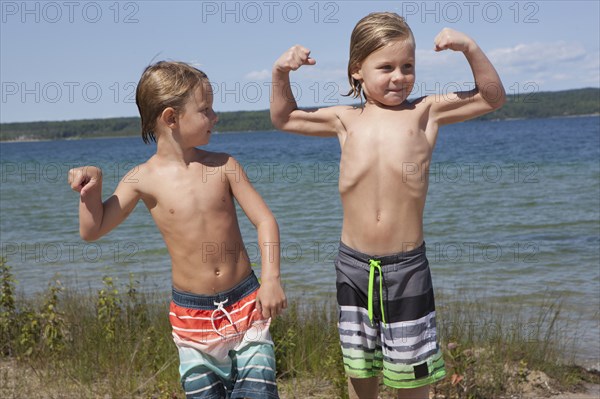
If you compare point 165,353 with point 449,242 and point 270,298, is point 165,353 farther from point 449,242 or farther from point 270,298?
point 449,242

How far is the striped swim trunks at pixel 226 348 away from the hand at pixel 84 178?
58 cm

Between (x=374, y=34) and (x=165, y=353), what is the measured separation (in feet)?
9.79

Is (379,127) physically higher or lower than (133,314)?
higher

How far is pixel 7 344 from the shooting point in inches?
220

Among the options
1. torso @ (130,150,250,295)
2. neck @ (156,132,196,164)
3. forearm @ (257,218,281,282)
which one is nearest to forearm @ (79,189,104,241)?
torso @ (130,150,250,295)

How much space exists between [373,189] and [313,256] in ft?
22.6

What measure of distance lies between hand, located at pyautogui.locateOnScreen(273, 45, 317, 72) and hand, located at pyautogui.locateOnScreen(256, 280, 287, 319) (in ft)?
2.85

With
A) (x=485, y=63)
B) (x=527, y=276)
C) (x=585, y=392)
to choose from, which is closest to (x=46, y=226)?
(x=527, y=276)

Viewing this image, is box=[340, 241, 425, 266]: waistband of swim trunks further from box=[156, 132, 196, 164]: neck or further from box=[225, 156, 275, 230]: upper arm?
box=[156, 132, 196, 164]: neck

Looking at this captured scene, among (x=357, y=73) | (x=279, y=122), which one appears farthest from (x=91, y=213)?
(x=357, y=73)

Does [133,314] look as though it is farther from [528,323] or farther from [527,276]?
[527,276]

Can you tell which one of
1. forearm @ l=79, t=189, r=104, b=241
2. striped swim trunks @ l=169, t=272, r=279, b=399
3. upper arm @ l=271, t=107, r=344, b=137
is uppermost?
upper arm @ l=271, t=107, r=344, b=137

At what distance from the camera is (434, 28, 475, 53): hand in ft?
9.53

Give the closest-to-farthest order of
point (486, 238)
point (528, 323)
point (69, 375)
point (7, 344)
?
point (69, 375) → point (7, 344) → point (528, 323) → point (486, 238)
